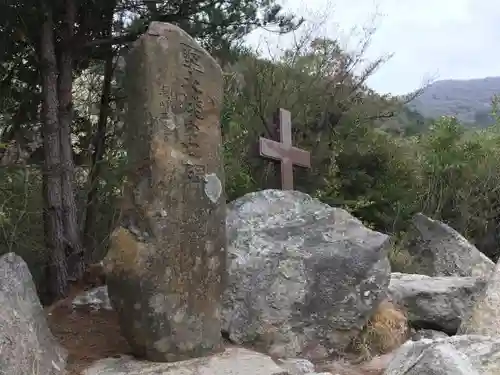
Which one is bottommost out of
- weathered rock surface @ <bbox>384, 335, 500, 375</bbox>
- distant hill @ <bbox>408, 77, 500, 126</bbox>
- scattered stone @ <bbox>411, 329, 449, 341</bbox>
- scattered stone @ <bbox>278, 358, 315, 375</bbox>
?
scattered stone @ <bbox>411, 329, 449, 341</bbox>

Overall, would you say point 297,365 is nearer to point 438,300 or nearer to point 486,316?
point 486,316

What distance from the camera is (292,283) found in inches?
182

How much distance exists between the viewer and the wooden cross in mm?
5766

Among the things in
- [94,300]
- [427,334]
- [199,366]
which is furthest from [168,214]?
[427,334]

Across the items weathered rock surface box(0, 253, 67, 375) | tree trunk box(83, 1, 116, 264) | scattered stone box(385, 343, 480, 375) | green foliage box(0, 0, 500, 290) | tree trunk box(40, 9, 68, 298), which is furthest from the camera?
green foliage box(0, 0, 500, 290)

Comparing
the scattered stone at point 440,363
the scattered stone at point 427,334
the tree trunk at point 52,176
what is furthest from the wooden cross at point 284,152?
the scattered stone at point 440,363

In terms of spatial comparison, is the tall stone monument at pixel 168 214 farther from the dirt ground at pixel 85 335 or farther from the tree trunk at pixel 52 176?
the tree trunk at pixel 52 176

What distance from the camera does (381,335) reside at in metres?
4.83

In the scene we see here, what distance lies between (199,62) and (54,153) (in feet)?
6.51

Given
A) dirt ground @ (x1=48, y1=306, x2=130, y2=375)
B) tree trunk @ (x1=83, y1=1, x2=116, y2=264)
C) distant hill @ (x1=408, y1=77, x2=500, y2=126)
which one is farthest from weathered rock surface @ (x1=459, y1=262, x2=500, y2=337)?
distant hill @ (x1=408, y1=77, x2=500, y2=126)

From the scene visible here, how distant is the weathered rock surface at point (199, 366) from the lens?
3832 mm

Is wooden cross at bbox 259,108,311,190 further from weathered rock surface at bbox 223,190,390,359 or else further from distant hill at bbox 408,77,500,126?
distant hill at bbox 408,77,500,126

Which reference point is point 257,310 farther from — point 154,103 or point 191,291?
point 154,103

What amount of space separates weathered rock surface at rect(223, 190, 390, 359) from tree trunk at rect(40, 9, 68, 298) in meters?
1.59
